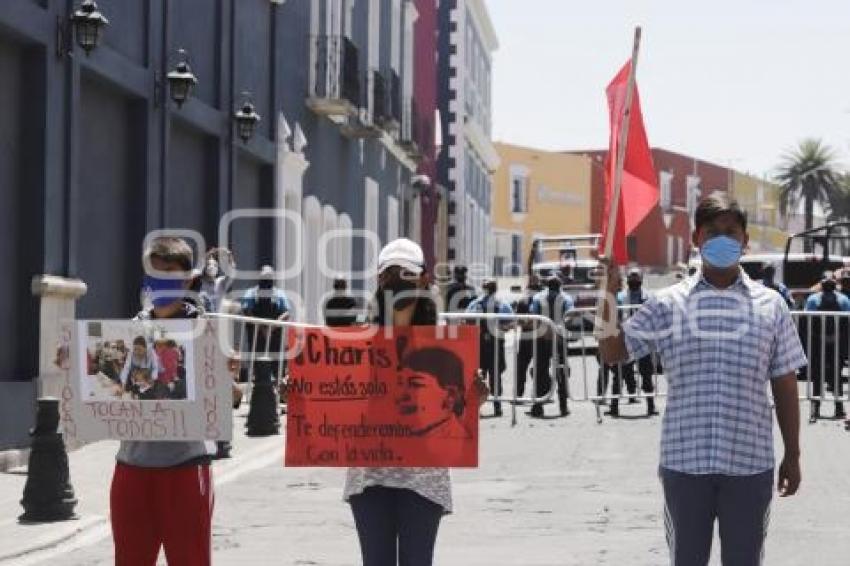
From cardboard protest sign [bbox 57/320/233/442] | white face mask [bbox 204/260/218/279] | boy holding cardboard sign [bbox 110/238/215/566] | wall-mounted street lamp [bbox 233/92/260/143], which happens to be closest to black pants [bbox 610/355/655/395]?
white face mask [bbox 204/260/218/279]

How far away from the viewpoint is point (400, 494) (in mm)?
6238

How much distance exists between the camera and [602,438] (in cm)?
1688

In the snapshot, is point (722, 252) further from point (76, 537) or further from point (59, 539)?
point (76, 537)

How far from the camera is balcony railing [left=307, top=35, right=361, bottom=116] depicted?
27.5m

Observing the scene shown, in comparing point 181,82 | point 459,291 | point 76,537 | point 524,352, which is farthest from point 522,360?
point 76,537

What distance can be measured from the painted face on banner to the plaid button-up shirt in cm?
105

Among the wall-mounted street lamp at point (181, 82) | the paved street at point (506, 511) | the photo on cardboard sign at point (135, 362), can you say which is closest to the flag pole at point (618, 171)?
the photo on cardboard sign at point (135, 362)

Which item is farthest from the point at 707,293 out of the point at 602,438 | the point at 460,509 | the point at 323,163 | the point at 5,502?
the point at 323,163

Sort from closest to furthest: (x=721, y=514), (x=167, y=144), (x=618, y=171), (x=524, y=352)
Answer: (x=721, y=514), (x=618, y=171), (x=167, y=144), (x=524, y=352)

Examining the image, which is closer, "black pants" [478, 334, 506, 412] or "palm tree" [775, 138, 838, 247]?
"black pants" [478, 334, 506, 412]

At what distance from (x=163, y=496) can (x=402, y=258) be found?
4.18 feet

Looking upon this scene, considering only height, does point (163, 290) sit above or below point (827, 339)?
above

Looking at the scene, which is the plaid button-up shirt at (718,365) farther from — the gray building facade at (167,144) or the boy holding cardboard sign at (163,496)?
the gray building facade at (167,144)

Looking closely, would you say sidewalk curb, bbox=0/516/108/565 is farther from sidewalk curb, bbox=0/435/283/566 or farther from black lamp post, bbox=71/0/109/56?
black lamp post, bbox=71/0/109/56
